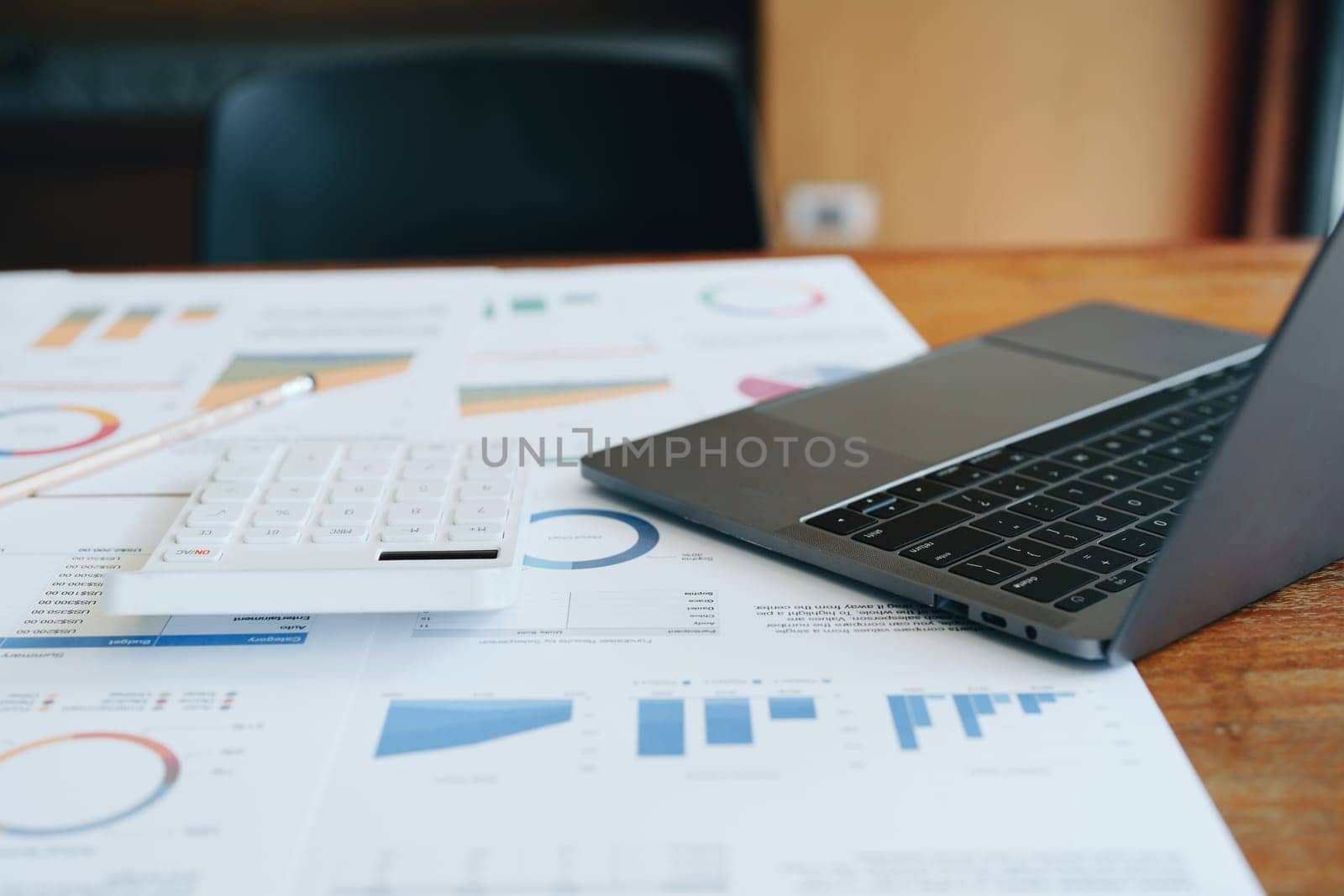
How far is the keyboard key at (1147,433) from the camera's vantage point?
1.79 feet

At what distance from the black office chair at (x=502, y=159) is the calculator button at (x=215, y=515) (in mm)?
657

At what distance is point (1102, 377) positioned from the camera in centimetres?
62

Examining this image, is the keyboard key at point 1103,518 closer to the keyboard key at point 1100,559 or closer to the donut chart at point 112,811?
the keyboard key at point 1100,559

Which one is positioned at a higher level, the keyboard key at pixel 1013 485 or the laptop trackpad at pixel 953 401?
the laptop trackpad at pixel 953 401

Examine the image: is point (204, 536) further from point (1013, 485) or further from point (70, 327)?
point (70, 327)

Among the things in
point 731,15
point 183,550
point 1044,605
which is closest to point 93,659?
point 183,550

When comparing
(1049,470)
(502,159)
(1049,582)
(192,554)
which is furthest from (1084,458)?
(502,159)

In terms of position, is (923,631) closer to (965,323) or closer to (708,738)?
(708,738)

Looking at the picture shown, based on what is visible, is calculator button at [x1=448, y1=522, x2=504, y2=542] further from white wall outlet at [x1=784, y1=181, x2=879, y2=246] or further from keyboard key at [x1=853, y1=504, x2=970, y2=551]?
white wall outlet at [x1=784, y1=181, x2=879, y2=246]

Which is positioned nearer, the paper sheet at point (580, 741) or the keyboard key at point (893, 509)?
the paper sheet at point (580, 741)

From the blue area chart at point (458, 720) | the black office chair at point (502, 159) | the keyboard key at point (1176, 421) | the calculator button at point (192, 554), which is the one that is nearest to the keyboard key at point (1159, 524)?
the keyboard key at point (1176, 421)

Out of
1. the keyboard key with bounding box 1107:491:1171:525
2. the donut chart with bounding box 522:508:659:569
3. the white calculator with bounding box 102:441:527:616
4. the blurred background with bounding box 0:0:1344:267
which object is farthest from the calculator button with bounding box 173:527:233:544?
the blurred background with bounding box 0:0:1344:267

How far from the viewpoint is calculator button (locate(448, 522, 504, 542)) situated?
1.43 ft

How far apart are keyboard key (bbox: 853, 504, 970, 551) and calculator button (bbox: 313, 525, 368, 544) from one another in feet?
0.57
